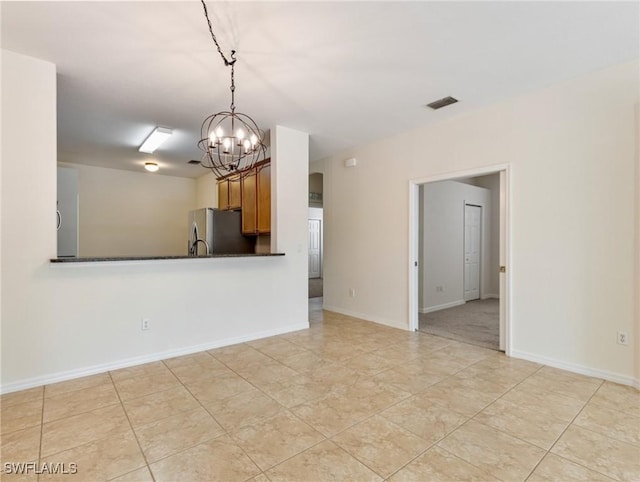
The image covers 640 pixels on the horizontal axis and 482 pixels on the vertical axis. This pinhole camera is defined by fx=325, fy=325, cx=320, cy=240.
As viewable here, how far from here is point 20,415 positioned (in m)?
2.25

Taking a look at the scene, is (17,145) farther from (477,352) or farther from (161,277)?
(477,352)

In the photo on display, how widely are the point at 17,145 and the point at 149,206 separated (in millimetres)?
4543

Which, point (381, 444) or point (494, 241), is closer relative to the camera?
point (381, 444)

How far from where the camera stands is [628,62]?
268cm

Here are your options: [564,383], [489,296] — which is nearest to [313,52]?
[564,383]

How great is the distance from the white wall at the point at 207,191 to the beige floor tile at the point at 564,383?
601 cm

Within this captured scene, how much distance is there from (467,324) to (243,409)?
360 cm

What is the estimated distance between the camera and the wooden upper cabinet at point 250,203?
199 inches

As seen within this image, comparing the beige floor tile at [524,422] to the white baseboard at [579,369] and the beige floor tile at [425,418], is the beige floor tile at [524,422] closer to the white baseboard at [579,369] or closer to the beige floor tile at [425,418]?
the beige floor tile at [425,418]

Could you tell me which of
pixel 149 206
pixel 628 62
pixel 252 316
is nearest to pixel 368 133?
pixel 628 62

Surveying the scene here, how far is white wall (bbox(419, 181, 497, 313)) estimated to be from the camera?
18.2ft

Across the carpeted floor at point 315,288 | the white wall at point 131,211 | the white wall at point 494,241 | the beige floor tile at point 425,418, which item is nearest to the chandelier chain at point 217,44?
the beige floor tile at point 425,418

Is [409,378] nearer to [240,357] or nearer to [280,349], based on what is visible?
[280,349]

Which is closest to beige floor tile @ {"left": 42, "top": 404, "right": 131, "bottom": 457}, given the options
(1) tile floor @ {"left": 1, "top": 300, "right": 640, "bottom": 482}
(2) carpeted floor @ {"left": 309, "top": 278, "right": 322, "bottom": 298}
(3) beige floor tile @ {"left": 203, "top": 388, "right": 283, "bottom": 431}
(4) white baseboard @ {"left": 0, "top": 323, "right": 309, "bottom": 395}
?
(1) tile floor @ {"left": 1, "top": 300, "right": 640, "bottom": 482}
